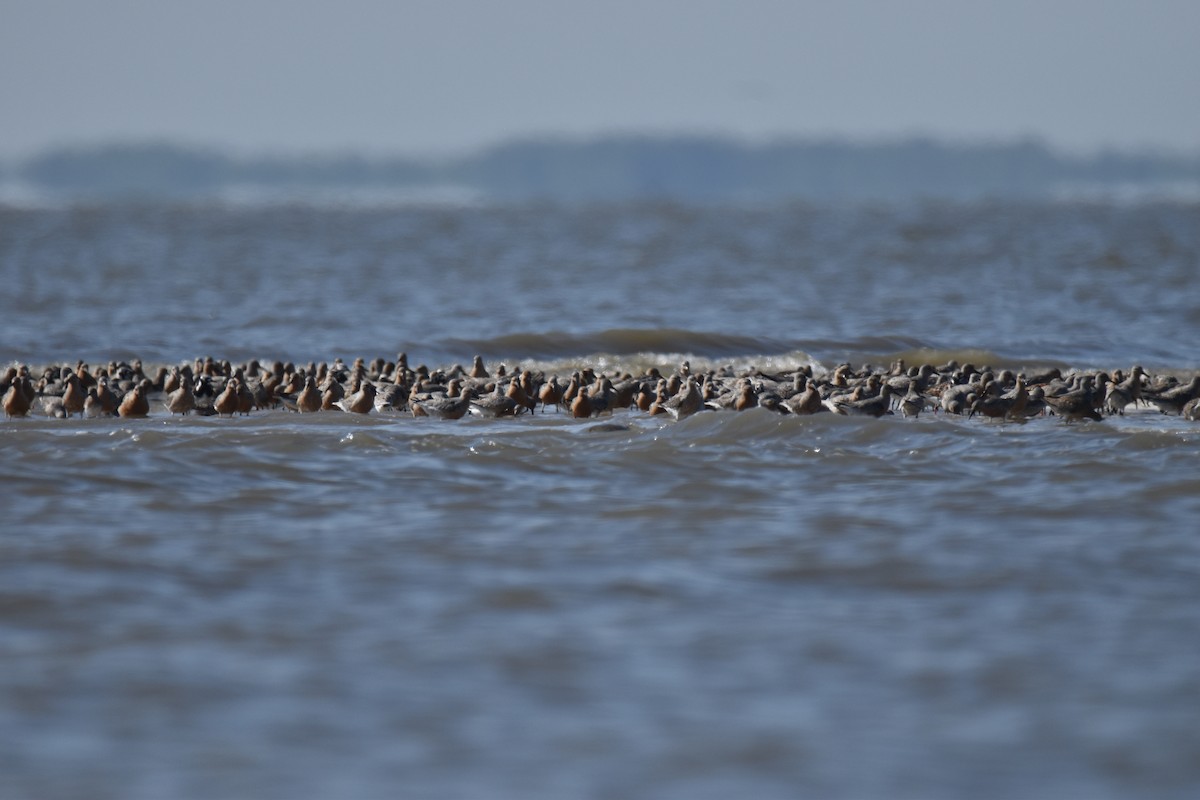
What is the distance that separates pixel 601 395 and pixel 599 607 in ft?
25.5

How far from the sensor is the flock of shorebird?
51.4 ft

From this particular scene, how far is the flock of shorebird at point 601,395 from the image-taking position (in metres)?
15.7

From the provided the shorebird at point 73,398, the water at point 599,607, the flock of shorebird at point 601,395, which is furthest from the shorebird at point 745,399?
the shorebird at point 73,398

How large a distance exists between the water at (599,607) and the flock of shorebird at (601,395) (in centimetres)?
44

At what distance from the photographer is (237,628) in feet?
27.8

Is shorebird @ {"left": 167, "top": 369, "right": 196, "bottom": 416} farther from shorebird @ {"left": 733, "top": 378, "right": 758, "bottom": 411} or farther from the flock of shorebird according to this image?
shorebird @ {"left": 733, "top": 378, "right": 758, "bottom": 411}

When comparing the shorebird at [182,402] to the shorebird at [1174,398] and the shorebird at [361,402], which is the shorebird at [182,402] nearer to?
the shorebird at [361,402]

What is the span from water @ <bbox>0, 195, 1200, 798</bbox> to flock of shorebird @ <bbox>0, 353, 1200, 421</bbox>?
0.44 m

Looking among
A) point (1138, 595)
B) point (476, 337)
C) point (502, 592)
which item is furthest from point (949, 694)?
point (476, 337)

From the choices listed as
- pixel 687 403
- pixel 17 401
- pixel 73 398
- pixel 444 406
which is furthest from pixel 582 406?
pixel 17 401

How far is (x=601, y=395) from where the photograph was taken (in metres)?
16.5

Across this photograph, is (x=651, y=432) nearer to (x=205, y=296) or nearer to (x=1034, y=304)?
(x=1034, y=304)

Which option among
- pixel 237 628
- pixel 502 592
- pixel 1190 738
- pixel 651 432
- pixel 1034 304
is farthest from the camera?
pixel 1034 304

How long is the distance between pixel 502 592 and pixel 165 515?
337 cm
